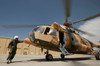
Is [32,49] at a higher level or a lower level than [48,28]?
lower

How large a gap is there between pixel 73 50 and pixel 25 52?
85.9 ft

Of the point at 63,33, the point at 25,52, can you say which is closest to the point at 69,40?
the point at 63,33

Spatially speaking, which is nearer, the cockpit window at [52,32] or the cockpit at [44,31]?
the cockpit at [44,31]

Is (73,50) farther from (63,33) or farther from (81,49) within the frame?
(63,33)

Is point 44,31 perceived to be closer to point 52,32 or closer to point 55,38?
point 52,32

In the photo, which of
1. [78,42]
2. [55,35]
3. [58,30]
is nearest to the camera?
[55,35]

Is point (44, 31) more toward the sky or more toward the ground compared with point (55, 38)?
more toward the sky

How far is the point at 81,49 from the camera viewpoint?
831cm

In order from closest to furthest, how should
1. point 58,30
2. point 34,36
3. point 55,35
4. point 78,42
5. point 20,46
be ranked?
point 34,36 → point 55,35 → point 58,30 → point 78,42 → point 20,46

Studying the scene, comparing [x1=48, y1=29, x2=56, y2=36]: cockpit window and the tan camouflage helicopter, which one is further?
[x1=48, y1=29, x2=56, y2=36]: cockpit window

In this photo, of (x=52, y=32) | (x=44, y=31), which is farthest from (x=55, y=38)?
(x=44, y=31)

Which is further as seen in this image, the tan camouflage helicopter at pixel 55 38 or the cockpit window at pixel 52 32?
the cockpit window at pixel 52 32

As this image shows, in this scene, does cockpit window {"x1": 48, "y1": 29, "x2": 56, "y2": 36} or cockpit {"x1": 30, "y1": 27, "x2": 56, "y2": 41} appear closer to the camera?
cockpit {"x1": 30, "y1": 27, "x2": 56, "y2": 41}

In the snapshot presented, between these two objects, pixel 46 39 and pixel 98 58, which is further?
pixel 98 58
